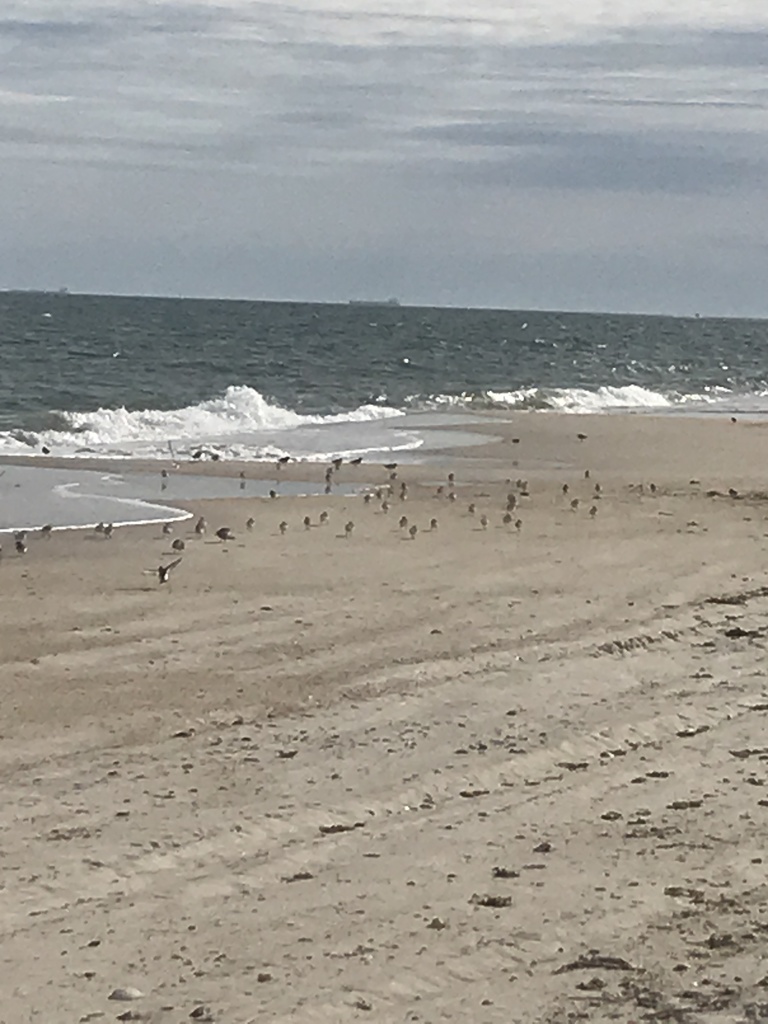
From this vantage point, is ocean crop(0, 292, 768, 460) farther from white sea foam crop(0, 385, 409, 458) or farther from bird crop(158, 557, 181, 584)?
bird crop(158, 557, 181, 584)

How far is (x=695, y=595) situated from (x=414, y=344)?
6144cm

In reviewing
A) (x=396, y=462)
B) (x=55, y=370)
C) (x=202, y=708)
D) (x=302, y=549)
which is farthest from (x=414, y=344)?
(x=202, y=708)

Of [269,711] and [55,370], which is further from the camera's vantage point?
[55,370]

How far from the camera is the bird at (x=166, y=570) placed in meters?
12.8

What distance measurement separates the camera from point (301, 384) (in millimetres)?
44531

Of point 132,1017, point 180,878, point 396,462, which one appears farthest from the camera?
point 396,462

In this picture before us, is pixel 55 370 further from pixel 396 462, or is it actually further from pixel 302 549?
pixel 302 549

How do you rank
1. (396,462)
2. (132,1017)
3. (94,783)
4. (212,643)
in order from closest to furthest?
(132,1017) < (94,783) < (212,643) < (396,462)

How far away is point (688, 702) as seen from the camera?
29.6ft

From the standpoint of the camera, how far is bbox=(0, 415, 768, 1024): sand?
17.3 ft

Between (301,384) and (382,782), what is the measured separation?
122 feet

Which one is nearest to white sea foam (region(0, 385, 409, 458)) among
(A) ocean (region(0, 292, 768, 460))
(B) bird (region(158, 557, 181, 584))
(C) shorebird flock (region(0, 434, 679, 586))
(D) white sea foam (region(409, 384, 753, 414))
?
(A) ocean (region(0, 292, 768, 460))

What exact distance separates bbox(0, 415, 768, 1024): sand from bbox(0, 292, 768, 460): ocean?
39.1ft

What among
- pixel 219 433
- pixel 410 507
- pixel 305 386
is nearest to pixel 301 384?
pixel 305 386
